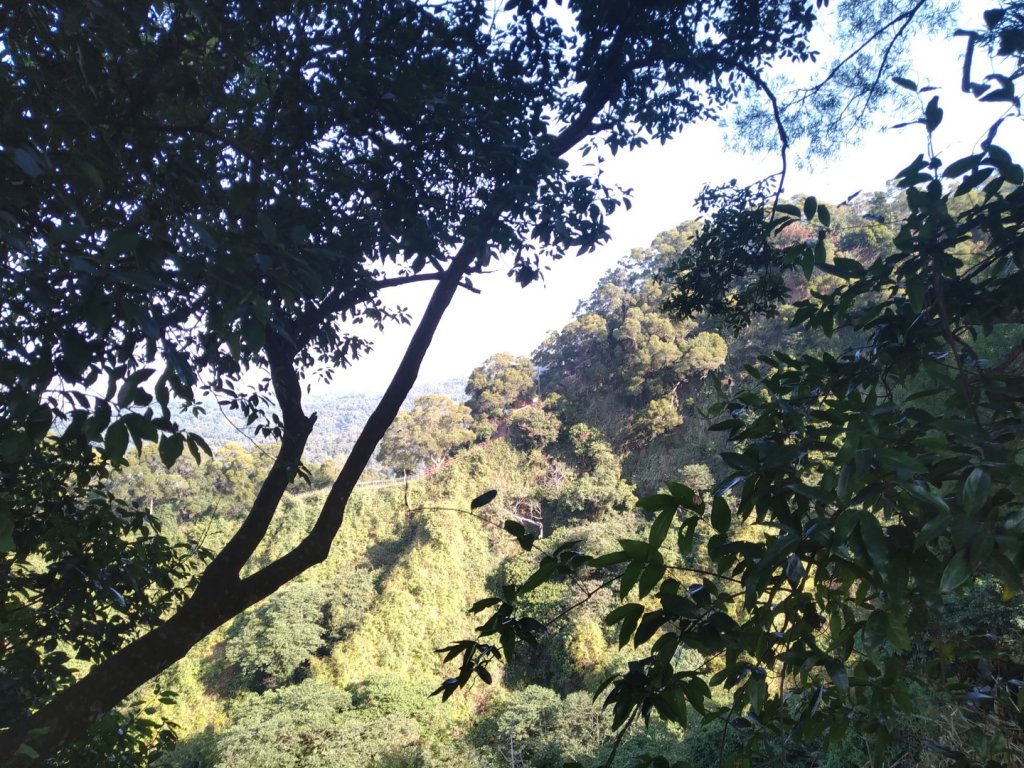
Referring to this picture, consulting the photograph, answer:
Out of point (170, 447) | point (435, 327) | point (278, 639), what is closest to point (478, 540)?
point (278, 639)

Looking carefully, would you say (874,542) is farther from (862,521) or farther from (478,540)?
(478,540)

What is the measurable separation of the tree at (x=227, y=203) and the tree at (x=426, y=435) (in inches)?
449

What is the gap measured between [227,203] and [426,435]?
41.2 ft

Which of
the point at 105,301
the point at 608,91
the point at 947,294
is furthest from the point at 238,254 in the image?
the point at 608,91

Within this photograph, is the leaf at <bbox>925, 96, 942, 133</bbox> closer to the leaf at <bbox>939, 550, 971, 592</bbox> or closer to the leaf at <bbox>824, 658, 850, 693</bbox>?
the leaf at <bbox>939, 550, 971, 592</bbox>

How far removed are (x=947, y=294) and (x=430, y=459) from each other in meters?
13.1

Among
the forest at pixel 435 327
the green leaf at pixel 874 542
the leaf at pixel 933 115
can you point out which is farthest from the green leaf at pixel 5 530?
the leaf at pixel 933 115

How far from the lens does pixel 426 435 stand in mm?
13398

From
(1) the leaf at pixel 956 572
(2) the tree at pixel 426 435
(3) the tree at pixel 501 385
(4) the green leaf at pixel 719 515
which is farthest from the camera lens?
(3) the tree at pixel 501 385

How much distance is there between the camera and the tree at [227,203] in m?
0.63

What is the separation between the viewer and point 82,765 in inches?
64.6

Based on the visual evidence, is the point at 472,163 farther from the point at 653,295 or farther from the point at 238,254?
the point at 653,295

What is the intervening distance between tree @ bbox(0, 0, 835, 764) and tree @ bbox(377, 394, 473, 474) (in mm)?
11415

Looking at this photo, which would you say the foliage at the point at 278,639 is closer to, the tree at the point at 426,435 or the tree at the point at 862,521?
the tree at the point at 426,435
